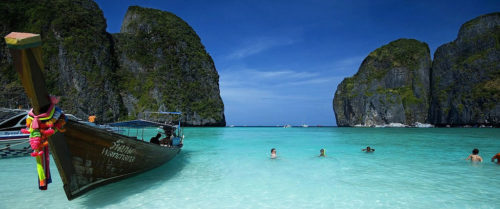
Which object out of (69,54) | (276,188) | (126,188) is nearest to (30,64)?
(126,188)

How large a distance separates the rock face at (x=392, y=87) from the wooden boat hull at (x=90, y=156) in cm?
11006

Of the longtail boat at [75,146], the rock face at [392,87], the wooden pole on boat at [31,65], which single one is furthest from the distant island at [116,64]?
the wooden pole on boat at [31,65]

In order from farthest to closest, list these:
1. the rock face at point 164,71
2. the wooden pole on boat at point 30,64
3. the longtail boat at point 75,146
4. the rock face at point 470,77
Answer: the rock face at point 164,71
the rock face at point 470,77
the longtail boat at point 75,146
the wooden pole on boat at point 30,64

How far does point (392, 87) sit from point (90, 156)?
119998mm

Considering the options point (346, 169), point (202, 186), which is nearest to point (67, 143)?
point (202, 186)

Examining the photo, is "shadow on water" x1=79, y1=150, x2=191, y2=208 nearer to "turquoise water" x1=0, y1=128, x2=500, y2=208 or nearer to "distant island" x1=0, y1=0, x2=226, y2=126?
"turquoise water" x1=0, y1=128, x2=500, y2=208

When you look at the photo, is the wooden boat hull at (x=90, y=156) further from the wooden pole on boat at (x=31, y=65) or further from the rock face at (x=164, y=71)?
the rock face at (x=164, y=71)

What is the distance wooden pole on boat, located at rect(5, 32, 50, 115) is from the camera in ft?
10.00

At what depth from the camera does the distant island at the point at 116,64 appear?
59719 millimetres

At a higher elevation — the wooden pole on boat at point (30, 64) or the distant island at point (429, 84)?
the distant island at point (429, 84)

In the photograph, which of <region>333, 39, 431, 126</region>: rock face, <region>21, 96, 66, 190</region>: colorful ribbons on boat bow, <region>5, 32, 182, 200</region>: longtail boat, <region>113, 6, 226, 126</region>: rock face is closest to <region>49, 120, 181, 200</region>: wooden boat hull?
<region>5, 32, 182, 200</region>: longtail boat

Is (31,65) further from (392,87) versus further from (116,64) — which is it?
(392,87)

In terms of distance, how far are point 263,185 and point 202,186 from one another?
1.89 meters

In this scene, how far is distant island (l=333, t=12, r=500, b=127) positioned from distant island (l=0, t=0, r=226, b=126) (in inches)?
2639
